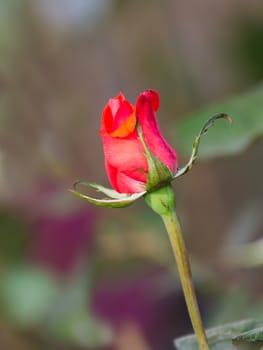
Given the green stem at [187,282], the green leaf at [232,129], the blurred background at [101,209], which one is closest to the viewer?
the green stem at [187,282]

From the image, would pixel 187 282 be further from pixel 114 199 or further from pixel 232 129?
pixel 232 129

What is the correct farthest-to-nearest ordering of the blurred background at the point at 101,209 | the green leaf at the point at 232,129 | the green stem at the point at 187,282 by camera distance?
the blurred background at the point at 101,209 → the green leaf at the point at 232,129 → the green stem at the point at 187,282

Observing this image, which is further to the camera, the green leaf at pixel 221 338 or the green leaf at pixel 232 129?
the green leaf at pixel 232 129

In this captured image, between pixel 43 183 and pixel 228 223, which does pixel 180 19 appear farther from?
pixel 43 183

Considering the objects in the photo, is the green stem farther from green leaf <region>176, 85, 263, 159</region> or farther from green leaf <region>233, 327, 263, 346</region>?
green leaf <region>176, 85, 263, 159</region>

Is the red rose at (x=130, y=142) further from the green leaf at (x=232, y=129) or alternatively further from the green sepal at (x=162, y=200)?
the green leaf at (x=232, y=129)

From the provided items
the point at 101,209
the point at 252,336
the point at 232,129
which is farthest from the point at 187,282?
the point at 101,209

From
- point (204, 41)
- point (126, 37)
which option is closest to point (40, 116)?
point (126, 37)

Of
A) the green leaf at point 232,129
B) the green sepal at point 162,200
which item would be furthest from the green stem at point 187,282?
the green leaf at point 232,129
